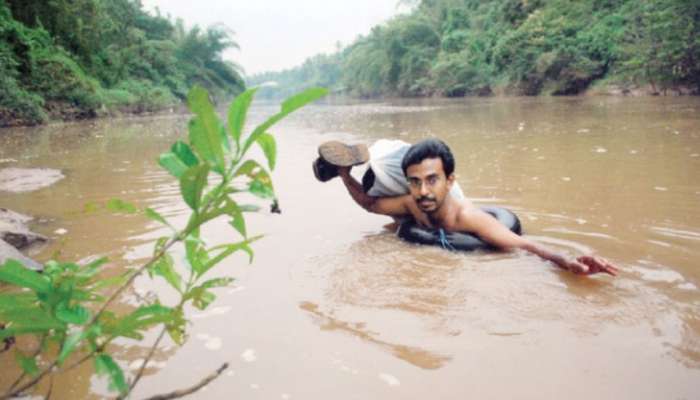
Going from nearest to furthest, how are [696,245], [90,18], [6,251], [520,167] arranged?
[6,251], [696,245], [520,167], [90,18]

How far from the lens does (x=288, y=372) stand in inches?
74.0

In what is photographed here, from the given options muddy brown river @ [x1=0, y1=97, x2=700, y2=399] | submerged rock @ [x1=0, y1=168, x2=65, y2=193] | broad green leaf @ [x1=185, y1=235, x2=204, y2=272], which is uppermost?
broad green leaf @ [x1=185, y1=235, x2=204, y2=272]

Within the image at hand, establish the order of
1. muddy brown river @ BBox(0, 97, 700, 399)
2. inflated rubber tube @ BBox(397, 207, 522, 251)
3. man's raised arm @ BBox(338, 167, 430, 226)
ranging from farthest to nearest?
man's raised arm @ BBox(338, 167, 430, 226) < inflated rubber tube @ BBox(397, 207, 522, 251) < muddy brown river @ BBox(0, 97, 700, 399)

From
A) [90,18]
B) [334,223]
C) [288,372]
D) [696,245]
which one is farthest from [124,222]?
[90,18]

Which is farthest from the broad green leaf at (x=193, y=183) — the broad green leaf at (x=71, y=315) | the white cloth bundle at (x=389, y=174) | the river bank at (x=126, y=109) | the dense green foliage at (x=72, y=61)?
the river bank at (x=126, y=109)

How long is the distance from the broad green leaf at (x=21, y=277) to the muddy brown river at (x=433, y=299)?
0.56 ft

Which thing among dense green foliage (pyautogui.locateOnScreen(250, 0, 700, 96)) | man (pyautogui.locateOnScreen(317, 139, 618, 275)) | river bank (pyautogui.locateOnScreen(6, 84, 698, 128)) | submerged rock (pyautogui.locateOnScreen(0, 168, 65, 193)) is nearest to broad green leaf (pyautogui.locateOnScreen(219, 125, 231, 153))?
man (pyautogui.locateOnScreen(317, 139, 618, 275))

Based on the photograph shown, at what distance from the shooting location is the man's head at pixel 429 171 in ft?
10.7

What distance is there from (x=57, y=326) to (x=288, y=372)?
111 cm

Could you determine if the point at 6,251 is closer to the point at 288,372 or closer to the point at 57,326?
the point at 288,372

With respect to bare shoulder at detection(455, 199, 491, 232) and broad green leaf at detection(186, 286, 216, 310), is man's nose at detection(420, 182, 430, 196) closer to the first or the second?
bare shoulder at detection(455, 199, 491, 232)

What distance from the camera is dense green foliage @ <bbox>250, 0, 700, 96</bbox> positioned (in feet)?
57.7

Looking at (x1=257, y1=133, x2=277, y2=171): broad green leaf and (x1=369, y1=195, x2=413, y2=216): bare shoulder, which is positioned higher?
(x1=257, y1=133, x2=277, y2=171): broad green leaf

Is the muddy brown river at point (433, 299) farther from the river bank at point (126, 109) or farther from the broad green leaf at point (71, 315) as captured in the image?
the river bank at point (126, 109)
